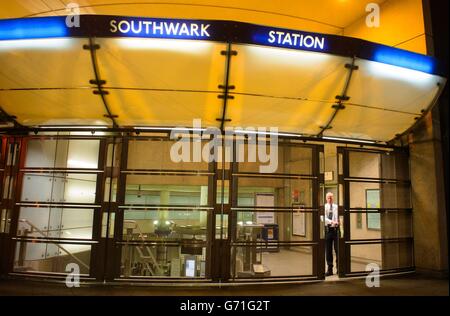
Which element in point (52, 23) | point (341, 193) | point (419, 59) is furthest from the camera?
point (341, 193)

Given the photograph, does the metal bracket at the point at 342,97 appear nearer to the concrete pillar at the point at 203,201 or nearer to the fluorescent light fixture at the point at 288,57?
the fluorescent light fixture at the point at 288,57

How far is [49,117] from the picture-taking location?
6.86 metres

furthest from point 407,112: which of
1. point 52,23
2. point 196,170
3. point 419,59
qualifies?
point 52,23

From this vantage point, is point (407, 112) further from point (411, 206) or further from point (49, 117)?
point (49, 117)

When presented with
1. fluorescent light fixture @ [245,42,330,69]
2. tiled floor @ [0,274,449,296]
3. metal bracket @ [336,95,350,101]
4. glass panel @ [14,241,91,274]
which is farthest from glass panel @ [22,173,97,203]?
metal bracket @ [336,95,350,101]

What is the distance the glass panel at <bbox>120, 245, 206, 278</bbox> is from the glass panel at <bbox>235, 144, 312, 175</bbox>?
→ 6.12 ft

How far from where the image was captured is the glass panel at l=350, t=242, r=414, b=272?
7.91 metres

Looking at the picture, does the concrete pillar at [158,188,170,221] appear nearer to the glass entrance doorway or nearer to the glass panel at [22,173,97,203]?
the glass entrance doorway

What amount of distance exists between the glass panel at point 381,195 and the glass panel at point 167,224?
11.7ft

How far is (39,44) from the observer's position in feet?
17.9

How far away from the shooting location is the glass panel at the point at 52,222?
6879 millimetres

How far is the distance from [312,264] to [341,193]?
65.6 inches

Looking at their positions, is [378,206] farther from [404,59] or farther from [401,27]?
[401,27]
